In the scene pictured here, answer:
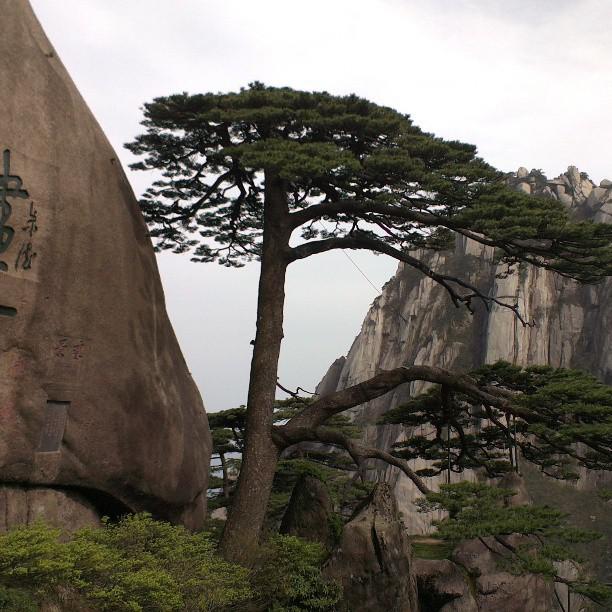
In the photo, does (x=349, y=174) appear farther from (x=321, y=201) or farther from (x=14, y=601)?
(x=14, y=601)

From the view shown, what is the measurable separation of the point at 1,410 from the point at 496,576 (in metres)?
8.59

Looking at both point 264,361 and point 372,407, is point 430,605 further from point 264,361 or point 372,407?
point 372,407

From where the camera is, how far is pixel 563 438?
26.5 feet

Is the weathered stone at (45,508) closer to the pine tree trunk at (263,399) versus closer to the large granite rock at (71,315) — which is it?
the large granite rock at (71,315)

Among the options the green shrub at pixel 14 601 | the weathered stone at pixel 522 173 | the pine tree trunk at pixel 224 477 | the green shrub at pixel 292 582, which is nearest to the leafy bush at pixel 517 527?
the green shrub at pixel 292 582

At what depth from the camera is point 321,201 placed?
11516 millimetres

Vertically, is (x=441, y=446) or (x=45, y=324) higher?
(x=45, y=324)

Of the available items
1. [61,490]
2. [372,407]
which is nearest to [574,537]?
[61,490]

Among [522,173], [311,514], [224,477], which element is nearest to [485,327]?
[522,173]

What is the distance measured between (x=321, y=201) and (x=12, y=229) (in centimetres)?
580

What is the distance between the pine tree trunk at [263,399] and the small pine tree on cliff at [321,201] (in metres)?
Result: 0.02

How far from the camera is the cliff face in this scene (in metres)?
47.1

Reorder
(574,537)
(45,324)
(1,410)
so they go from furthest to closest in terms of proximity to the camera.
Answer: (574,537) < (45,324) < (1,410)

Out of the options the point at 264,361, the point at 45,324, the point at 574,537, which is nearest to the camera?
the point at 45,324
